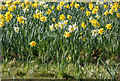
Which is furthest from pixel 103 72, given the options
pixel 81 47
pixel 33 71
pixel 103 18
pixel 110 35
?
pixel 103 18

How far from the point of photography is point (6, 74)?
90.4 inches

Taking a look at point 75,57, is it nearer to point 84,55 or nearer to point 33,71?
point 84,55

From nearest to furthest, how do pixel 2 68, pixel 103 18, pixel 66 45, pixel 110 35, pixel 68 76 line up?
pixel 68 76
pixel 2 68
pixel 66 45
pixel 110 35
pixel 103 18

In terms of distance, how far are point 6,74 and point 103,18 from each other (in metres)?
2.39

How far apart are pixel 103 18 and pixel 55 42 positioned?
5.08ft

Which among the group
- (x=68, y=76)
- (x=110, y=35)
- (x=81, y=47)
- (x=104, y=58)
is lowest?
(x=68, y=76)

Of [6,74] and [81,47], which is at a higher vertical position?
[81,47]

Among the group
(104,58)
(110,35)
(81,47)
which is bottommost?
(104,58)

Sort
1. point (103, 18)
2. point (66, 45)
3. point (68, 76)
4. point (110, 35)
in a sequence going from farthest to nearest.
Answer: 1. point (103, 18)
2. point (110, 35)
3. point (66, 45)
4. point (68, 76)

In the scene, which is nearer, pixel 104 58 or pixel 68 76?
pixel 68 76

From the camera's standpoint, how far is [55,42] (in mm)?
2625

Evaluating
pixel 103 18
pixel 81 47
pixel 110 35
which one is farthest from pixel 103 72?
pixel 103 18

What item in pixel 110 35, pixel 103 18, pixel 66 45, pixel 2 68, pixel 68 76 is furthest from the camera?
pixel 103 18

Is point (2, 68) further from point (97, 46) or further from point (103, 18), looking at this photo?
point (103, 18)
